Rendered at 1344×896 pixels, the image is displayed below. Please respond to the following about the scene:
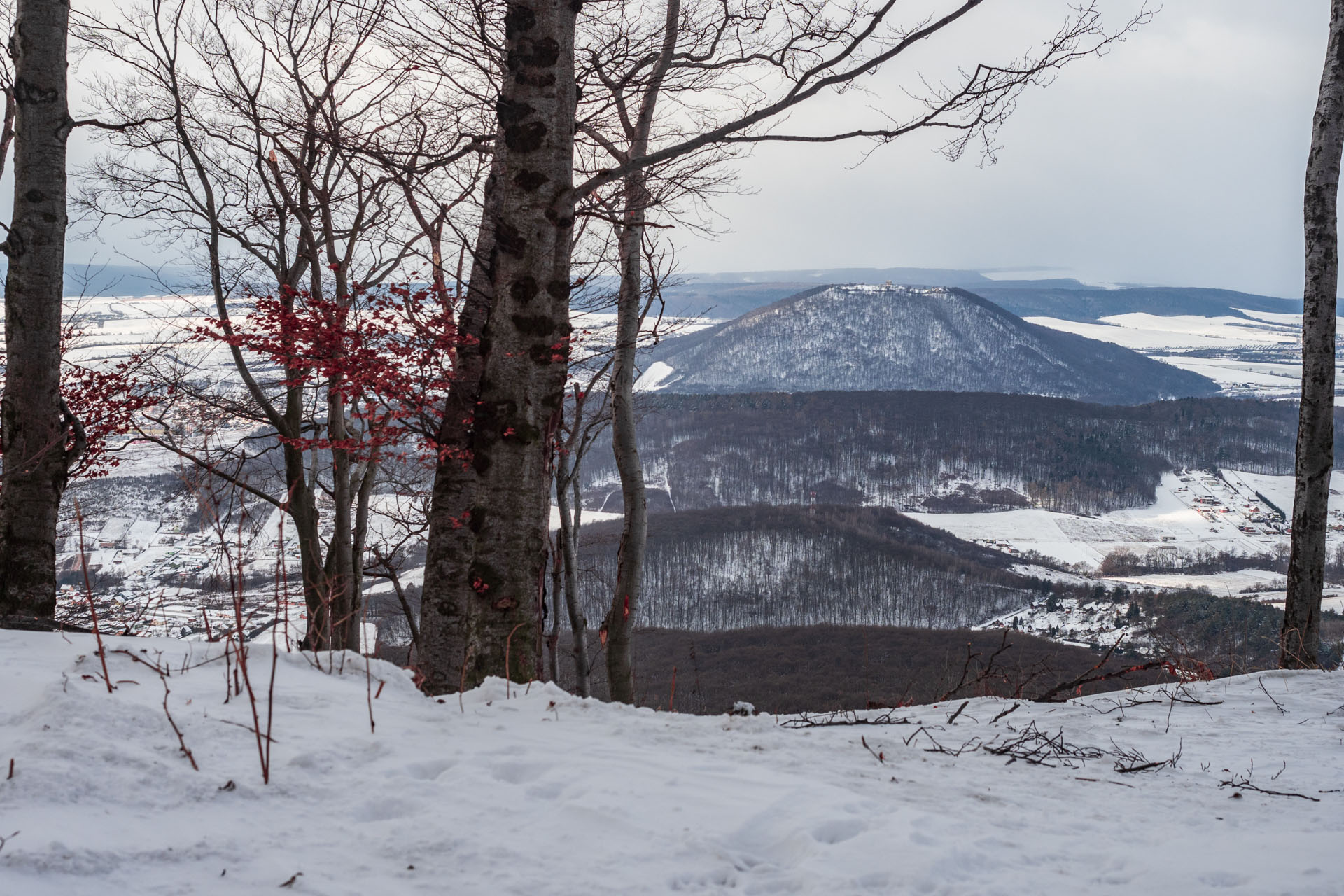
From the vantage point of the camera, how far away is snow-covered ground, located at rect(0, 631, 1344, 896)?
197cm

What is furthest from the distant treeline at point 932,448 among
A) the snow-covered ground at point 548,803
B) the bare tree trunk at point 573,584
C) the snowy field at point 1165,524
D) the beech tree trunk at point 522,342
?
the snow-covered ground at point 548,803

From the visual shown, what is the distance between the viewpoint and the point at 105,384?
334 inches

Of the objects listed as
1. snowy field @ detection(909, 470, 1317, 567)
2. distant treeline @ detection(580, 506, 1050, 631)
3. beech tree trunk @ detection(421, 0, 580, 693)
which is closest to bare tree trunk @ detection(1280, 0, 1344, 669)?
beech tree trunk @ detection(421, 0, 580, 693)

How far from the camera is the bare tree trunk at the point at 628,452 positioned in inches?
368

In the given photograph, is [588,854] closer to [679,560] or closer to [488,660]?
[488,660]

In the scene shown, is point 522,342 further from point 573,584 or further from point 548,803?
point 573,584

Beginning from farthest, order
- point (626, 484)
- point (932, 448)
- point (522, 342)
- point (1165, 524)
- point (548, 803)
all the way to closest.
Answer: point (932, 448) → point (1165, 524) → point (626, 484) → point (522, 342) → point (548, 803)

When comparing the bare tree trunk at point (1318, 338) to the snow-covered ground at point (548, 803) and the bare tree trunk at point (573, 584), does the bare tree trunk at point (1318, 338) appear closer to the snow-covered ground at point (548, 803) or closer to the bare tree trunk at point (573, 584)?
the snow-covered ground at point (548, 803)

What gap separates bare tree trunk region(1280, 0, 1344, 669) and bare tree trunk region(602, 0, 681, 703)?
6.40 m

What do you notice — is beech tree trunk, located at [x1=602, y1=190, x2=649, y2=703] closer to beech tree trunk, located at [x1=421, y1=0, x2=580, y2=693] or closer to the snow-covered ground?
beech tree trunk, located at [x1=421, y1=0, x2=580, y2=693]

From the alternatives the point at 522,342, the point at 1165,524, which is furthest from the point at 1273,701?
the point at 1165,524

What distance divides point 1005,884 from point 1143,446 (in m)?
180

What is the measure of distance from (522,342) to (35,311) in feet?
12.2

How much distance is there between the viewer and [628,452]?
9547mm
